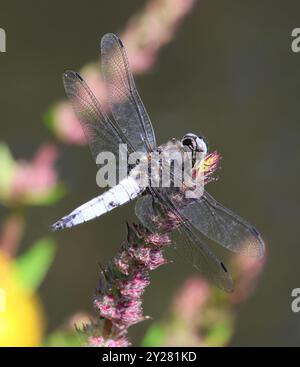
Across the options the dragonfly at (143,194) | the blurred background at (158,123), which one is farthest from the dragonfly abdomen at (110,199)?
the blurred background at (158,123)

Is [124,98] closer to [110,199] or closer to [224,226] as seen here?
[110,199]

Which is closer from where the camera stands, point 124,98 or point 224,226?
point 224,226

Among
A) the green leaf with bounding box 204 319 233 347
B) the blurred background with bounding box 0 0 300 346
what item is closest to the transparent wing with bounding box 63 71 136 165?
the blurred background with bounding box 0 0 300 346

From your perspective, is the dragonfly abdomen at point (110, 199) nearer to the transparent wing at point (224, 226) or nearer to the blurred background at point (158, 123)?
the transparent wing at point (224, 226)

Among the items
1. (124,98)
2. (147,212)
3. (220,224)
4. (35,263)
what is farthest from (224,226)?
(35,263)

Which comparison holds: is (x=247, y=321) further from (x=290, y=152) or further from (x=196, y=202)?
(x=196, y=202)
